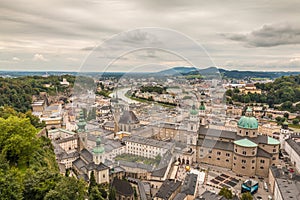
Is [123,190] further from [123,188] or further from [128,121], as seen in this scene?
[128,121]

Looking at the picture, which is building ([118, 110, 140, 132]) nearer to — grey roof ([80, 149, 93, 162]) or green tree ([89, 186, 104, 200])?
grey roof ([80, 149, 93, 162])

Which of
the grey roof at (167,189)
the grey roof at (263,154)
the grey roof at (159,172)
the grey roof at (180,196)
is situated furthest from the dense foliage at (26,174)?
the grey roof at (263,154)

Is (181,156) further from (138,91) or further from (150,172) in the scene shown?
(138,91)

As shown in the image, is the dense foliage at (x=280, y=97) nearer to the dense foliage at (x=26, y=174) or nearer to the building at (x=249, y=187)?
the building at (x=249, y=187)

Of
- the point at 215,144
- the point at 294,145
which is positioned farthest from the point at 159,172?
the point at 294,145

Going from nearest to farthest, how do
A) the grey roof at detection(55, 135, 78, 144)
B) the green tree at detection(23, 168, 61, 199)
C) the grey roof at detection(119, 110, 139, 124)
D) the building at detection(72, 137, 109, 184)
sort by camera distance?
the green tree at detection(23, 168, 61, 199) → the building at detection(72, 137, 109, 184) → the grey roof at detection(119, 110, 139, 124) → the grey roof at detection(55, 135, 78, 144)

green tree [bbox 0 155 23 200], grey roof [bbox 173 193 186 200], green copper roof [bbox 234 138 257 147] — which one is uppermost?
green tree [bbox 0 155 23 200]

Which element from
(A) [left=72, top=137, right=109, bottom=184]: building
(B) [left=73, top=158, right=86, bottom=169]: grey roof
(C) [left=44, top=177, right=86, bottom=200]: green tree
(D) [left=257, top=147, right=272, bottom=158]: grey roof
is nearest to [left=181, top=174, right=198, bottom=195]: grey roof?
(A) [left=72, top=137, right=109, bottom=184]: building
